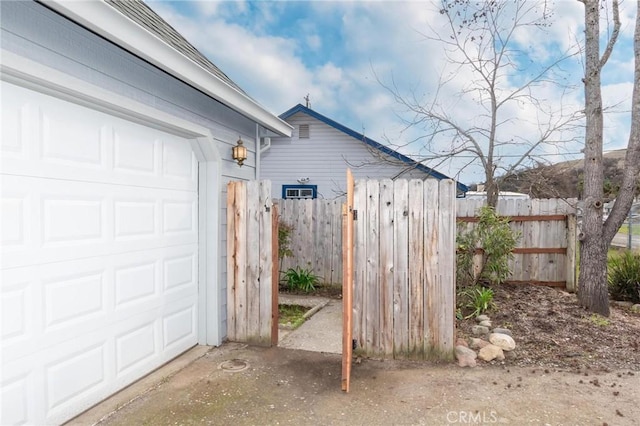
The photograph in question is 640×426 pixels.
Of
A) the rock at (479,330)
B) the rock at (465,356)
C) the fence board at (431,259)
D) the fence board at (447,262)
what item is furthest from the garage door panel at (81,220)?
the rock at (479,330)

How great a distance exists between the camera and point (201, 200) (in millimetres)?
4418

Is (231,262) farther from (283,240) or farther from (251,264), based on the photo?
(283,240)

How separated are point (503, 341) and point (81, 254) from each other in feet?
13.1

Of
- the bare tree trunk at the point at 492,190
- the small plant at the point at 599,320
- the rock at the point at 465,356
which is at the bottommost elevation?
the rock at the point at 465,356

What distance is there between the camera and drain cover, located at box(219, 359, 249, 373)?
3.78 meters

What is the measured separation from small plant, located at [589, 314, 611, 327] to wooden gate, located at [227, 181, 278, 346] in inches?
153

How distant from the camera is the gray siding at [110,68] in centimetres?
236

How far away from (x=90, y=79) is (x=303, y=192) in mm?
8841

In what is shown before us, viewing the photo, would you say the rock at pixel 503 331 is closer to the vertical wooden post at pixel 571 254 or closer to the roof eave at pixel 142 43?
the vertical wooden post at pixel 571 254

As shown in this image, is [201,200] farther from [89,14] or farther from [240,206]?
[89,14]

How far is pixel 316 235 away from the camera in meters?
7.94

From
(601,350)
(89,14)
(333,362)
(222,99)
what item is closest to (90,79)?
(89,14)

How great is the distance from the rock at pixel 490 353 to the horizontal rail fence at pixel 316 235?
4004 mm

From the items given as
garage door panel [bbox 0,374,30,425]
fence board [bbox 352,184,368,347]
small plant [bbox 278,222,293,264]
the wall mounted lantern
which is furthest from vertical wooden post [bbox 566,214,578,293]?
garage door panel [bbox 0,374,30,425]
